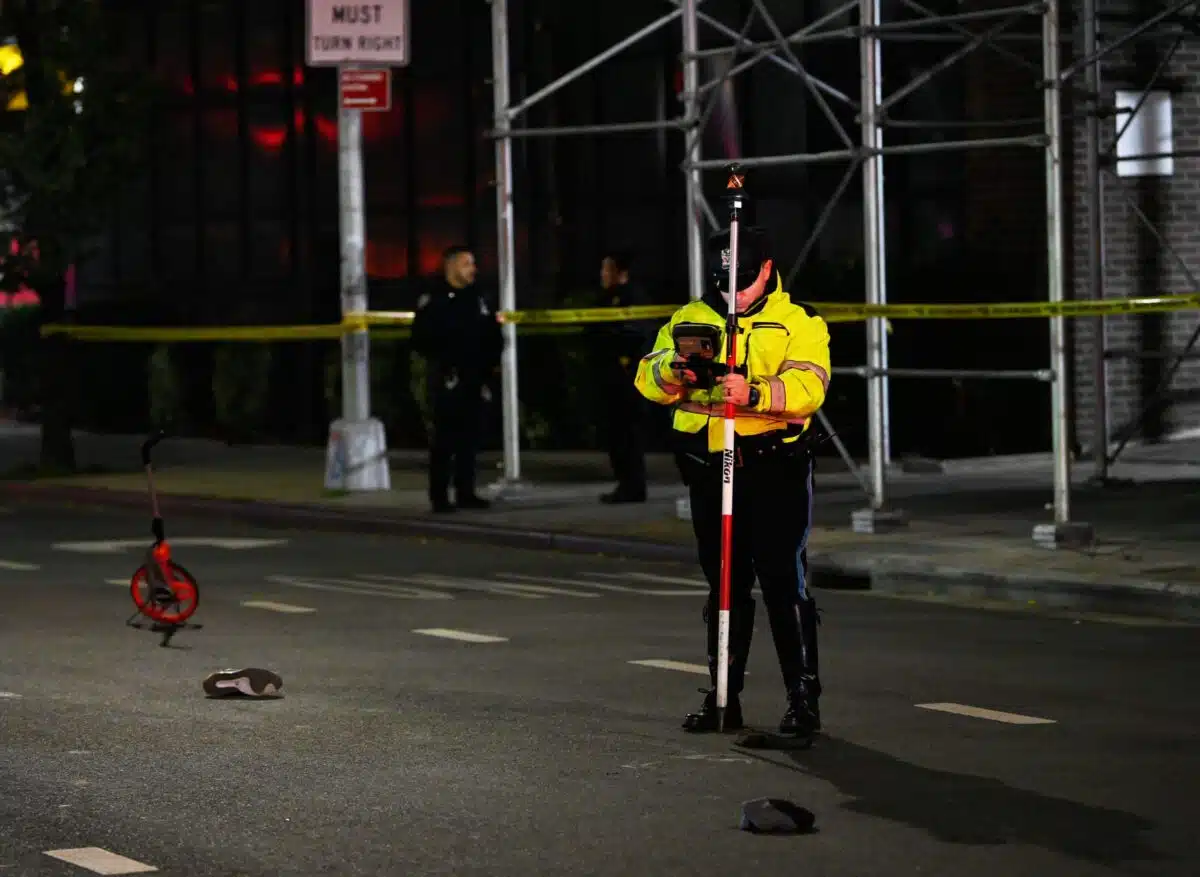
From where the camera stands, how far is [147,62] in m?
32.6

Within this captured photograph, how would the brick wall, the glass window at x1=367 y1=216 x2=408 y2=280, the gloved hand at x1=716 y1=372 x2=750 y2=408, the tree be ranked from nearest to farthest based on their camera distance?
the gloved hand at x1=716 y1=372 x2=750 y2=408 → the brick wall → the tree → the glass window at x1=367 y1=216 x2=408 y2=280

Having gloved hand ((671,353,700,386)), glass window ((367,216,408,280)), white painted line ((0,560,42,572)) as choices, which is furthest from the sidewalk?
gloved hand ((671,353,700,386))

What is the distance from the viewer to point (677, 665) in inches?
474

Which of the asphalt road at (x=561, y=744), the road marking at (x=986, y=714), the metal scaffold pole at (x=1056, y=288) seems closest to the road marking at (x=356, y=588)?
the asphalt road at (x=561, y=744)

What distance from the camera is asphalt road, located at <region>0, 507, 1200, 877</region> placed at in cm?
797

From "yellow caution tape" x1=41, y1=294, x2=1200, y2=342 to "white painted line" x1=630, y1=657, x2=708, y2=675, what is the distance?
4779 mm

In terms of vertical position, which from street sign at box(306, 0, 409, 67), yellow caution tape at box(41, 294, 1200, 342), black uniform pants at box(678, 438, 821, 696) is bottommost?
black uniform pants at box(678, 438, 821, 696)

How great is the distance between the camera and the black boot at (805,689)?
32.1ft

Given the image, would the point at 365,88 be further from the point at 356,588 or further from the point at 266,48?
the point at 266,48

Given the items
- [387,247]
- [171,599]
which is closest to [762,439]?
[171,599]

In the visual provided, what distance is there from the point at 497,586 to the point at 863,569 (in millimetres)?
2065

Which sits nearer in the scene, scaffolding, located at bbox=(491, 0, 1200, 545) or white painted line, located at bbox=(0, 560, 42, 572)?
scaffolding, located at bbox=(491, 0, 1200, 545)

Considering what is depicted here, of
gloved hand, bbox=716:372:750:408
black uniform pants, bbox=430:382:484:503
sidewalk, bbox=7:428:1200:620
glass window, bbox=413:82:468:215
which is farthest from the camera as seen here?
glass window, bbox=413:82:468:215

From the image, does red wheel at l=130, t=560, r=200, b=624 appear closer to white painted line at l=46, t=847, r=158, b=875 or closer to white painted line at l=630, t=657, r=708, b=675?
white painted line at l=630, t=657, r=708, b=675
